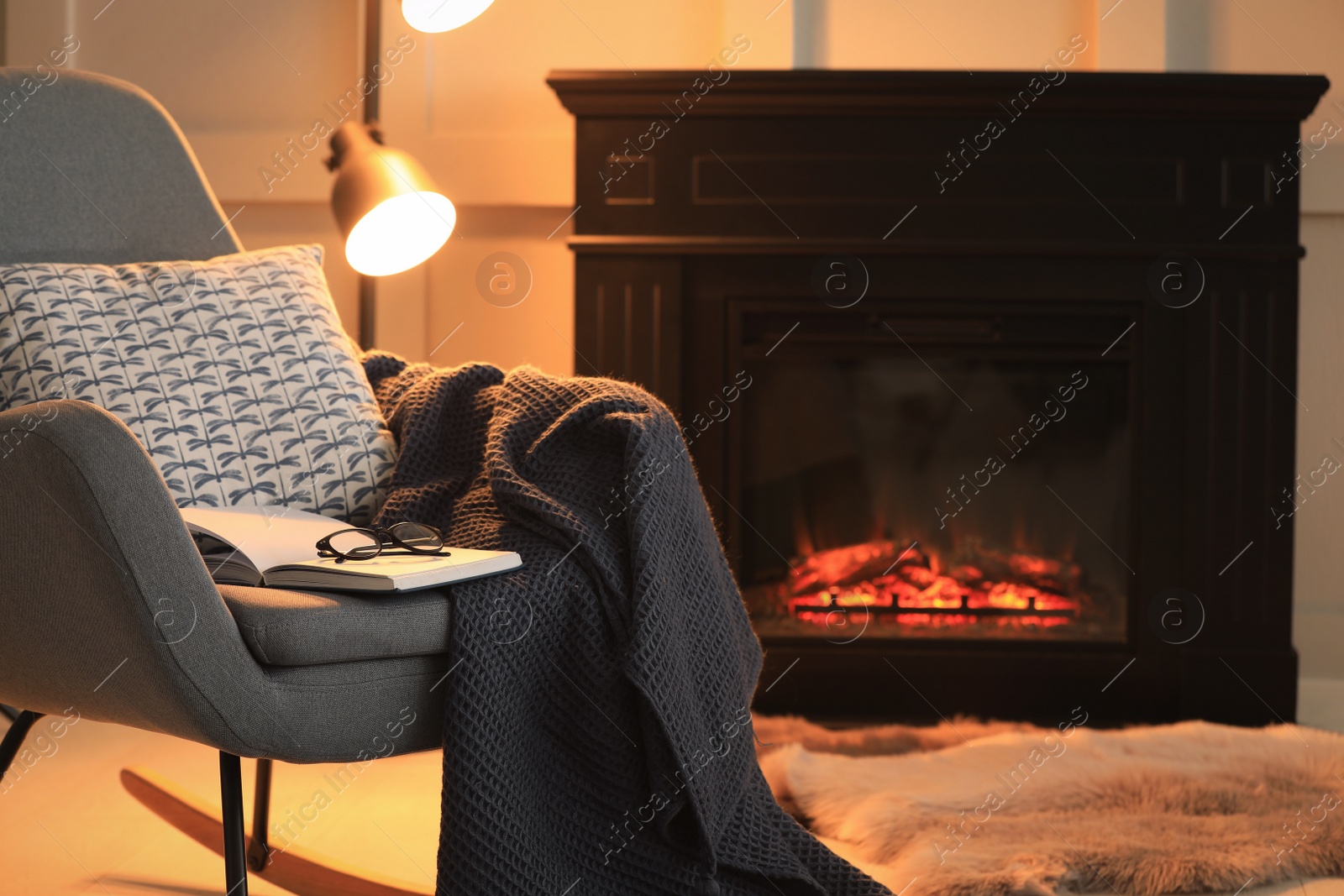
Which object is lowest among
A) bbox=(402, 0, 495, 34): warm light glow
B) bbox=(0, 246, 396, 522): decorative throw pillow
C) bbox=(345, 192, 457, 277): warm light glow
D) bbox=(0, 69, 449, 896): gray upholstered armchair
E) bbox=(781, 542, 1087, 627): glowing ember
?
bbox=(781, 542, 1087, 627): glowing ember

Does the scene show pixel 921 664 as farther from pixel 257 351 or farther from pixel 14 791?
pixel 14 791

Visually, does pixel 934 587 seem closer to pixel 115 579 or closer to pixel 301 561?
pixel 301 561

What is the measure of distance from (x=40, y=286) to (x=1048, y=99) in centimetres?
171

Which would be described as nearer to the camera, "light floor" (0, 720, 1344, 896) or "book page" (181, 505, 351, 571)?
"book page" (181, 505, 351, 571)

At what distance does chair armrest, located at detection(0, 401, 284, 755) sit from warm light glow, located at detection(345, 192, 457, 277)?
92cm

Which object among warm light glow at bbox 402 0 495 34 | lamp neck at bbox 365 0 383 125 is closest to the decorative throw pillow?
warm light glow at bbox 402 0 495 34

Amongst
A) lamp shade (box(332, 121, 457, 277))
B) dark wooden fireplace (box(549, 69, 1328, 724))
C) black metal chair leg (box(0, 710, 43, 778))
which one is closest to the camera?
black metal chair leg (box(0, 710, 43, 778))

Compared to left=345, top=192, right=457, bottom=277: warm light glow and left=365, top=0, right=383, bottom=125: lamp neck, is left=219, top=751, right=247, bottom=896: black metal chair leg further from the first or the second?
left=365, top=0, right=383, bottom=125: lamp neck

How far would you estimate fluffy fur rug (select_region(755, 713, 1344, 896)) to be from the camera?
1350 mm

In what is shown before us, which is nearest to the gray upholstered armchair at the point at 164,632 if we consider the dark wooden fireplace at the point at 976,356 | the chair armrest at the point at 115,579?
the chair armrest at the point at 115,579

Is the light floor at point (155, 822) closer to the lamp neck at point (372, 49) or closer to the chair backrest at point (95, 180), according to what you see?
the chair backrest at point (95, 180)

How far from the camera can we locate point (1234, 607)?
2152 millimetres

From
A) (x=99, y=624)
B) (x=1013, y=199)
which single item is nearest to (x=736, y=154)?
(x=1013, y=199)

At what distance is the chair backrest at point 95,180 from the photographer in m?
1.44
